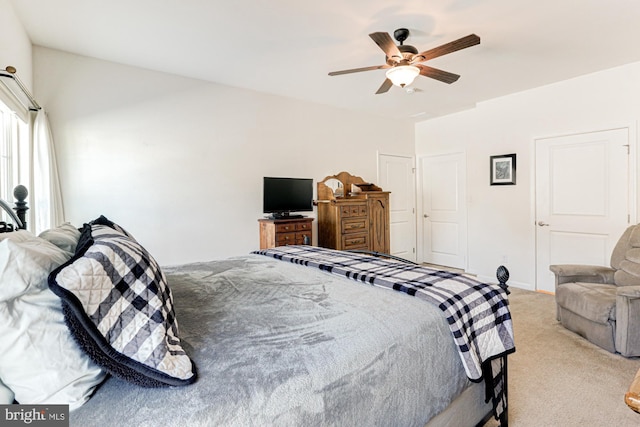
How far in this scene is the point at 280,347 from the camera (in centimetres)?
105

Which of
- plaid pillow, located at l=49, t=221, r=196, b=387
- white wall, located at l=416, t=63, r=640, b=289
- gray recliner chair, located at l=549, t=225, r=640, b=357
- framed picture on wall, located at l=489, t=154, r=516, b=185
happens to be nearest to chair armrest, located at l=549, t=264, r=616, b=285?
gray recliner chair, located at l=549, t=225, r=640, b=357

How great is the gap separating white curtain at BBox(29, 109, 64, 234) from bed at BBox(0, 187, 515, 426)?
1.31 m

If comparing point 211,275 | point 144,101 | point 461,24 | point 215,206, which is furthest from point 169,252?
point 461,24

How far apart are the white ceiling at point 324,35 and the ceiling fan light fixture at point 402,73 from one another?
0.35 metres

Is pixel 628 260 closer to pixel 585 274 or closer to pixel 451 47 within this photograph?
pixel 585 274

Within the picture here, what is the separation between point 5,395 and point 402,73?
2869 mm

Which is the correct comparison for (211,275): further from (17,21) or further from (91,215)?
(17,21)

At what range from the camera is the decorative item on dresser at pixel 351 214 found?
4562 millimetres

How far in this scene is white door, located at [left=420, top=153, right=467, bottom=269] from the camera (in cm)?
550

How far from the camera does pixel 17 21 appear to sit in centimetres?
249

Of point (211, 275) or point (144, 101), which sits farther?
point (144, 101)

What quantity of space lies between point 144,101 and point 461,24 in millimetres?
3195

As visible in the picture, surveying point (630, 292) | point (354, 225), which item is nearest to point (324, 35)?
point (354, 225)

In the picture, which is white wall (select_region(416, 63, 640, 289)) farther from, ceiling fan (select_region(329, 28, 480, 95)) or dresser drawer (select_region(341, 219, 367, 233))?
ceiling fan (select_region(329, 28, 480, 95))
